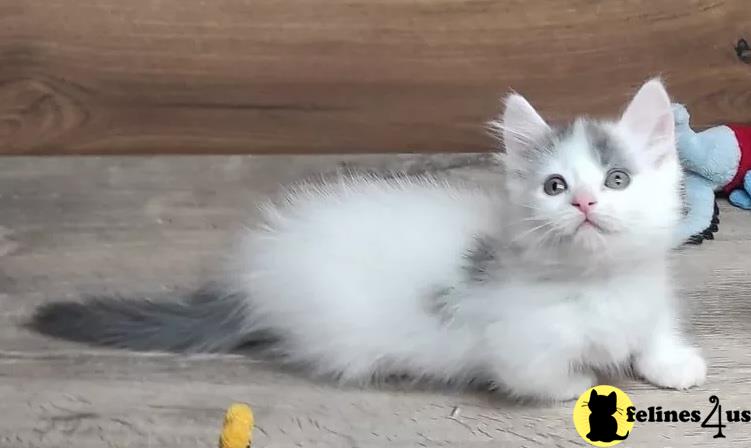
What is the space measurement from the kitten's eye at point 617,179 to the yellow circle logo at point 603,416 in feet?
0.73

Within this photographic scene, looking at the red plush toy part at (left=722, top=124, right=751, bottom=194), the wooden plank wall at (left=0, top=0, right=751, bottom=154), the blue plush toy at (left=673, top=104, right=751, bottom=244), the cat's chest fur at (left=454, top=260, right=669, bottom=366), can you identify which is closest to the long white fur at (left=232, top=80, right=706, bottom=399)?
the cat's chest fur at (left=454, top=260, right=669, bottom=366)

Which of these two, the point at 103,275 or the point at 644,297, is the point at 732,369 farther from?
the point at 103,275

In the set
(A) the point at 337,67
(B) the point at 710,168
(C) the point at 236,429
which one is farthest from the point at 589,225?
(A) the point at 337,67

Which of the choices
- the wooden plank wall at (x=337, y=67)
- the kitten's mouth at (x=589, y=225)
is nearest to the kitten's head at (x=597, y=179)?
the kitten's mouth at (x=589, y=225)

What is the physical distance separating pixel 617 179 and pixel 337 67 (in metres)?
0.71

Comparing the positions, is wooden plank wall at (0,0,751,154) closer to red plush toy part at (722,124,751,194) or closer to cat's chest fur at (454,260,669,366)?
red plush toy part at (722,124,751,194)

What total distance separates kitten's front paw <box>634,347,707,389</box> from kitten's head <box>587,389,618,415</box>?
5 centimetres

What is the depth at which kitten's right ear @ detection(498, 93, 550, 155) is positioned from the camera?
97 centimetres

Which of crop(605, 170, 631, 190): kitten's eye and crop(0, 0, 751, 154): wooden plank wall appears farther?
crop(0, 0, 751, 154): wooden plank wall

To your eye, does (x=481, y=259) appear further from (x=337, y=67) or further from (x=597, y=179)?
(x=337, y=67)

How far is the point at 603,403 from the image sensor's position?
0.99 m

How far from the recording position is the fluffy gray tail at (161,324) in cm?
108

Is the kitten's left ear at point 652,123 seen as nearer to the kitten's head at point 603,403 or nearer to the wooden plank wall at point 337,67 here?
the kitten's head at point 603,403

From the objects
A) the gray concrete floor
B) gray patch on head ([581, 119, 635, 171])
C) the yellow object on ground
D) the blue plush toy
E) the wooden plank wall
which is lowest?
the yellow object on ground
